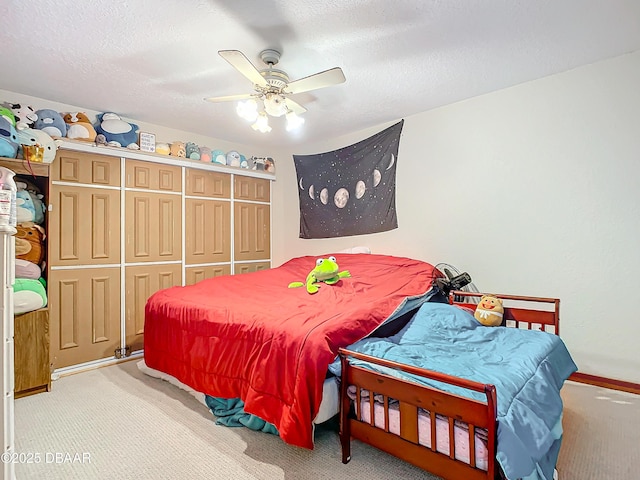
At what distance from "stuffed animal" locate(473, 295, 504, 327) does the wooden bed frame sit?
1.25 metres

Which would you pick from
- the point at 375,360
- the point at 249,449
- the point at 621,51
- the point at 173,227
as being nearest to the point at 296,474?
the point at 249,449

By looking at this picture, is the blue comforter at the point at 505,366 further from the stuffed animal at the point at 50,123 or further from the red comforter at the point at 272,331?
the stuffed animal at the point at 50,123

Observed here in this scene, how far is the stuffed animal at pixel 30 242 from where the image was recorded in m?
2.58

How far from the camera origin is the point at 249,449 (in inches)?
72.6

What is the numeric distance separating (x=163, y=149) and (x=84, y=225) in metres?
1.12

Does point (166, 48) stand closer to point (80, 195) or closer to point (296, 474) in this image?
point (80, 195)

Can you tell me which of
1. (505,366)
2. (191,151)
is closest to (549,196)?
(505,366)

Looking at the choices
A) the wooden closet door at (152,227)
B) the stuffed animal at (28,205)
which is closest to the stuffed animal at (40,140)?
the stuffed animal at (28,205)

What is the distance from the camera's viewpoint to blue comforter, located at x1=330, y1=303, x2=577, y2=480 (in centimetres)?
124

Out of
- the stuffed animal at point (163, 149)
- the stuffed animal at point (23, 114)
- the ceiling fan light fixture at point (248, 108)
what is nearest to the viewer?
the ceiling fan light fixture at point (248, 108)

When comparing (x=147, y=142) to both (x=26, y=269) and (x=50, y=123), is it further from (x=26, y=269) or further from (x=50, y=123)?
(x=26, y=269)

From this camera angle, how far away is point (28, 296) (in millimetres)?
2514

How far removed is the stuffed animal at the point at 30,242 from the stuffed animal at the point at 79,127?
935mm

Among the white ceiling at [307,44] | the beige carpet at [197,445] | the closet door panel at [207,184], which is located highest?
the white ceiling at [307,44]
